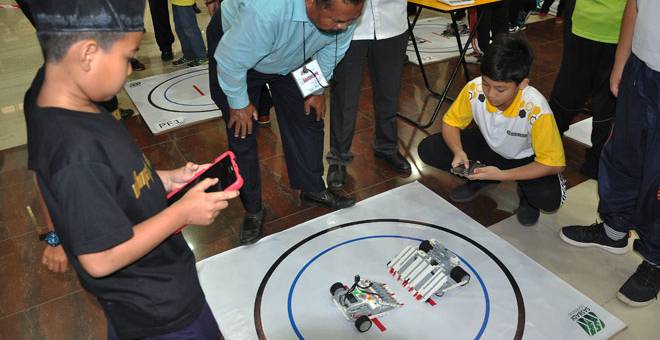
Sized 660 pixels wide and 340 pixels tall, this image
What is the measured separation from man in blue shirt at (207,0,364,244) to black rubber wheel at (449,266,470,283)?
2.20ft

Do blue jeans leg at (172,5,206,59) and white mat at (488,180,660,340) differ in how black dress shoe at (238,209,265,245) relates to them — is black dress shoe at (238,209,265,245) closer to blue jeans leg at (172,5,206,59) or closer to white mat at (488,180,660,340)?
white mat at (488,180,660,340)

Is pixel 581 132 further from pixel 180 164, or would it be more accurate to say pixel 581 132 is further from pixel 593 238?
pixel 180 164

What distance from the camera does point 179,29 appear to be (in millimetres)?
4145

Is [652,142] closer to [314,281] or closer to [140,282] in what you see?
[314,281]

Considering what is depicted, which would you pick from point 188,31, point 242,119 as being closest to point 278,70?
point 242,119

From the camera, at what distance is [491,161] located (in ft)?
7.79

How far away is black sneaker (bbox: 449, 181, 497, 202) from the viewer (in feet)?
8.07

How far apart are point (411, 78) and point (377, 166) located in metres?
1.41

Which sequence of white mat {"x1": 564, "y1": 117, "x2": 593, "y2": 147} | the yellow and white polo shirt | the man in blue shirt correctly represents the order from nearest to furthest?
the man in blue shirt, the yellow and white polo shirt, white mat {"x1": 564, "y1": 117, "x2": 593, "y2": 147}

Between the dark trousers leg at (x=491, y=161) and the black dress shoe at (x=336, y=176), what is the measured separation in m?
0.42

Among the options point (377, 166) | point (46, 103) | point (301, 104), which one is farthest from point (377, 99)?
point (46, 103)

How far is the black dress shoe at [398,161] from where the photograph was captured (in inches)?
106

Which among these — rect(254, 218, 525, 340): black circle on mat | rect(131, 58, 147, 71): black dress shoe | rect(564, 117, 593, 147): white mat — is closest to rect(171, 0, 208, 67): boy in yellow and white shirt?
rect(131, 58, 147, 71): black dress shoe

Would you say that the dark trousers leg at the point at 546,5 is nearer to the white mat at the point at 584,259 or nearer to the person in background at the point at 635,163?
the white mat at the point at 584,259
